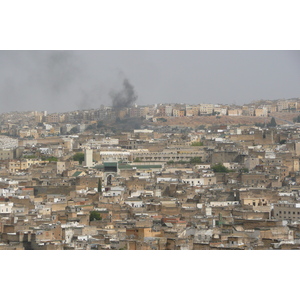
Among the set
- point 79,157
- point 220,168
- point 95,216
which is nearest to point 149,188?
point 95,216

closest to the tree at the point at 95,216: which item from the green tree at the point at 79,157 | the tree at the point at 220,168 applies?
the tree at the point at 220,168

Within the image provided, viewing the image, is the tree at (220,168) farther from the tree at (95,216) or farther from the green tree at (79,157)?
the tree at (95,216)

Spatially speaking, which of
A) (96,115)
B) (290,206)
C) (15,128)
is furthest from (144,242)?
(96,115)

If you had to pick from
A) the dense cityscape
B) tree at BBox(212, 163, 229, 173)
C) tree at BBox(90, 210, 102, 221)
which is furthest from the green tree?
tree at BBox(90, 210, 102, 221)

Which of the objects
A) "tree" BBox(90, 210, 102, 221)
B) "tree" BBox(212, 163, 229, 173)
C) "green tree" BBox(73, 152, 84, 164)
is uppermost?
"green tree" BBox(73, 152, 84, 164)

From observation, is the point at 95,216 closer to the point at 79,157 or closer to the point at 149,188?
the point at 149,188

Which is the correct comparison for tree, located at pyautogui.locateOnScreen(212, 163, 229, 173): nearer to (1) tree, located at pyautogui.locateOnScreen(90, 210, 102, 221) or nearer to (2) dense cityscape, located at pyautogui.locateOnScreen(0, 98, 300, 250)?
(2) dense cityscape, located at pyautogui.locateOnScreen(0, 98, 300, 250)

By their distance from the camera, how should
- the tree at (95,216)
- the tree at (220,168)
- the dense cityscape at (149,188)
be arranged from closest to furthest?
the dense cityscape at (149,188) → the tree at (95,216) → the tree at (220,168)

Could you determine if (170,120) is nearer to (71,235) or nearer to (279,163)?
(279,163)
